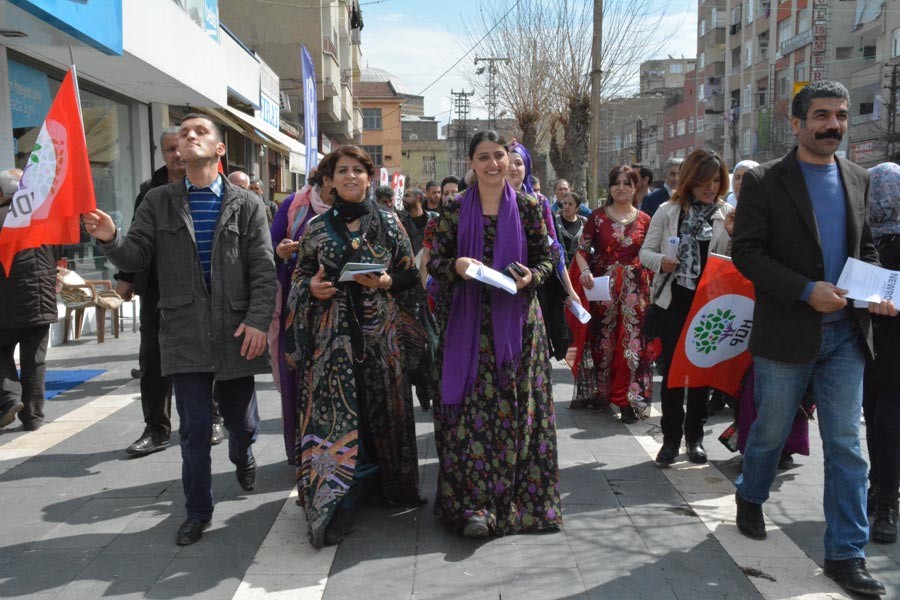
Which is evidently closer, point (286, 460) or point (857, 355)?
point (857, 355)

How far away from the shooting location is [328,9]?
26.6 meters

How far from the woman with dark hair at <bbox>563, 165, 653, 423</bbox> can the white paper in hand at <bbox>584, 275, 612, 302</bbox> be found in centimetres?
7

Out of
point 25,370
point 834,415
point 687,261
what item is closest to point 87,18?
point 25,370

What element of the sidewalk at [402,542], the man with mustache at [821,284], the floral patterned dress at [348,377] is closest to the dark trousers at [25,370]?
the sidewalk at [402,542]

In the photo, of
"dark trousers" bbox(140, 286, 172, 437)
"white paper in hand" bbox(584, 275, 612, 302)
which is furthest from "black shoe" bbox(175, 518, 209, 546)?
"white paper in hand" bbox(584, 275, 612, 302)

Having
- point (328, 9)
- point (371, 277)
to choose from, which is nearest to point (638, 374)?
point (371, 277)

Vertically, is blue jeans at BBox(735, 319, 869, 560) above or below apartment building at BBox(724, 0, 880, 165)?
below

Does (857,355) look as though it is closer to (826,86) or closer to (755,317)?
(755,317)

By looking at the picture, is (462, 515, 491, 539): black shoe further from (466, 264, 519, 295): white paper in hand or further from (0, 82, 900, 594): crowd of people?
(466, 264, 519, 295): white paper in hand

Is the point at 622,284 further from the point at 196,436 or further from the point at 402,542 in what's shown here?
the point at 196,436

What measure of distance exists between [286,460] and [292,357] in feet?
4.70

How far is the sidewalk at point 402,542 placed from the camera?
341 cm

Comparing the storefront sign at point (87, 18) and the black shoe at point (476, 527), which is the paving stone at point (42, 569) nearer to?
the black shoe at point (476, 527)

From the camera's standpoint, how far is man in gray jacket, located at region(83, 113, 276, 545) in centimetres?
383
